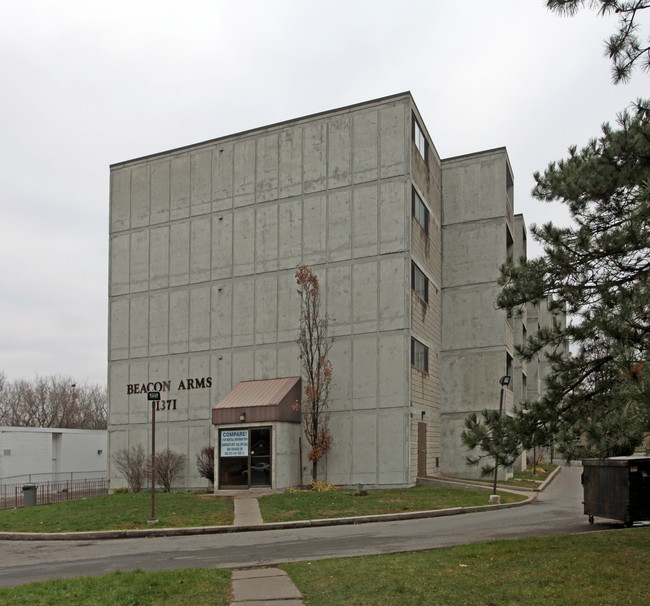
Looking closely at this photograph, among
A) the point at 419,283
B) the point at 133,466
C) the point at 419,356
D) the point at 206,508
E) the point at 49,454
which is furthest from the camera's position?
the point at 49,454

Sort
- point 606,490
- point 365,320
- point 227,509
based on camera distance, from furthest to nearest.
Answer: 1. point 365,320
2. point 227,509
3. point 606,490

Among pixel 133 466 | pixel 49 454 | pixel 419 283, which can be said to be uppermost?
pixel 419 283

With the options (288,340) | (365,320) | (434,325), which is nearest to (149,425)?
(288,340)

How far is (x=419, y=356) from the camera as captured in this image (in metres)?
30.6

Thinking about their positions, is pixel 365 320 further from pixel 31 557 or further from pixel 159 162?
pixel 31 557

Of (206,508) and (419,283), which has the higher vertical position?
(419,283)

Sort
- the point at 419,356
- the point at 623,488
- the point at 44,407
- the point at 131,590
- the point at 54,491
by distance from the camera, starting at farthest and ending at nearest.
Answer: the point at 44,407 < the point at 54,491 < the point at 419,356 < the point at 623,488 < the point at 131,590

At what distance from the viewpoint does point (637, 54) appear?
8.82 metres

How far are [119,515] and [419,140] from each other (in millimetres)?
20604

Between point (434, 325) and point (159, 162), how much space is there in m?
16.0

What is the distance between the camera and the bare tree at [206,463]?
29.8m

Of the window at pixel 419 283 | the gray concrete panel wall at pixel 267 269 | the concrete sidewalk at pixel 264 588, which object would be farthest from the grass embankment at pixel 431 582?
the window at pixel 419 283

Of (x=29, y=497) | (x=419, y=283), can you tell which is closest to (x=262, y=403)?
(x=419, y=283)

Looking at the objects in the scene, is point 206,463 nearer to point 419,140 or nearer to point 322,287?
point 322,287
